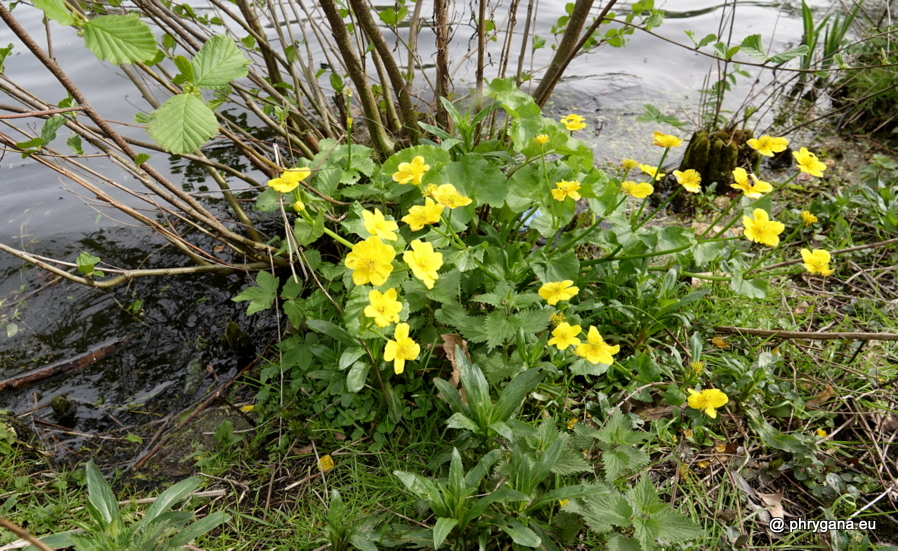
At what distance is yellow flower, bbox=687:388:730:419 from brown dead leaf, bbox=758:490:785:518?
1.06 feet

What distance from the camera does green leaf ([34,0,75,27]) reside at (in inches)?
33.8

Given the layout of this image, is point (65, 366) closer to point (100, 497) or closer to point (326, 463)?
point (100, 497)

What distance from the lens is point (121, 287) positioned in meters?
2.76

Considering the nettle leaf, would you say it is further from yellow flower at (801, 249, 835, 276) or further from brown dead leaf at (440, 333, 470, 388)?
yellow flower at (801, 249, 835, 276)

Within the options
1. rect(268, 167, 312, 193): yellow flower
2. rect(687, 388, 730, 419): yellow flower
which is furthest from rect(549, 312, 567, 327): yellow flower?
rect(268, 167, 312, 193): yellow flower

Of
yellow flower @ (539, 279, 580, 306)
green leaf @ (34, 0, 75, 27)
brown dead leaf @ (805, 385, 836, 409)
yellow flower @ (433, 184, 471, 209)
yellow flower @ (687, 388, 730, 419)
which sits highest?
green leaf @ (34, 0, 75, 27)

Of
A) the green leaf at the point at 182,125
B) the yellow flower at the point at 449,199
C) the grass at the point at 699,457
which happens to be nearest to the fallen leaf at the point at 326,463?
the grass at the point at 699,457

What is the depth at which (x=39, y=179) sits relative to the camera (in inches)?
141

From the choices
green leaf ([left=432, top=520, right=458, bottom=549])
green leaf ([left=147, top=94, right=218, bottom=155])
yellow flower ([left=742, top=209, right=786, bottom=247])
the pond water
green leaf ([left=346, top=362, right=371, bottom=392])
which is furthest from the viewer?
the pond water

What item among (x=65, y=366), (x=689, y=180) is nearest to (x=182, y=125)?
(x=689, y=180)

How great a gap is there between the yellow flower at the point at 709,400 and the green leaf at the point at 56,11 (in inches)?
76.6

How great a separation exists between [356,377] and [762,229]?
4.86ft

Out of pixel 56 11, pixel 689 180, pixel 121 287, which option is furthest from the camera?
pixel 121 287

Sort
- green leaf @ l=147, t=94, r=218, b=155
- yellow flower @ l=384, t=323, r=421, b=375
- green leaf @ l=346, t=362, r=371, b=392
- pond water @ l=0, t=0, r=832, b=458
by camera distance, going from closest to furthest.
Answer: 1. green leaf @ l=147, t=94, r=218, b=155
2. yellow flower @ l=384, t=323, r=421, b=375
3. green leaf @ l=346, t=362, r=371, b=392
4. pond water @ l=0, t=0, r=832, b=458
